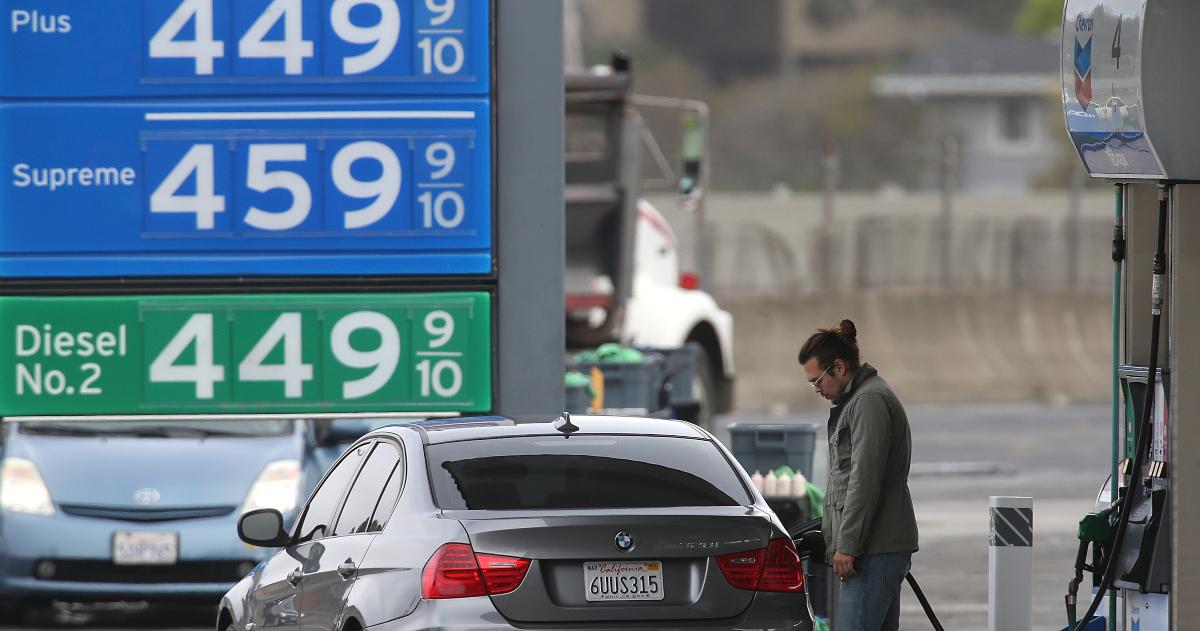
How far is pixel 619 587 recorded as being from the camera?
22.9 feet

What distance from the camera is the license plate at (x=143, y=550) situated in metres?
11.6

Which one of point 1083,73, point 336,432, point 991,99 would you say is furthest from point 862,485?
point 991,99

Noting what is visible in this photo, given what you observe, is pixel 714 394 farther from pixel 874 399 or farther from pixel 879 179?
pixel 879 179

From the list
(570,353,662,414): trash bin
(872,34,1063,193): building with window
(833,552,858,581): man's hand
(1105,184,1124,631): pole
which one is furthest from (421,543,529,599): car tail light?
(872,34,1063,193): building with window

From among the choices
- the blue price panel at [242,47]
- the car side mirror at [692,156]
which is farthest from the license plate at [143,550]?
the car side mirror at [692,156]

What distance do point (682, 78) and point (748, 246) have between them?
6623cm

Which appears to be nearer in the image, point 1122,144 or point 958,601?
point 1122,144

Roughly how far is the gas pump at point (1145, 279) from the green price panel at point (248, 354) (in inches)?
140

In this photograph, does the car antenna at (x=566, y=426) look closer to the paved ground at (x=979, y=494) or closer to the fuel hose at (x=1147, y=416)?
the fuel hose at (x=1147, y=416)

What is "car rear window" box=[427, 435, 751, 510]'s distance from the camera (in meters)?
7.20

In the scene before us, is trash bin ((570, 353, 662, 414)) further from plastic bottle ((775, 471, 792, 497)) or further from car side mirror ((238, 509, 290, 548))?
car side mirror ((238, 509, 290, 548))

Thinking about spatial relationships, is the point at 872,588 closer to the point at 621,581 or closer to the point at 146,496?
the point at 621,581

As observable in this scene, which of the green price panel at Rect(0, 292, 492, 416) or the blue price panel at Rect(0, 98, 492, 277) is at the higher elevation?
the blue price panel at Rect(0, 98, 492, 277)

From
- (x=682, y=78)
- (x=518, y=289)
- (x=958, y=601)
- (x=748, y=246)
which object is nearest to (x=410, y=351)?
(x=518, y=289)
